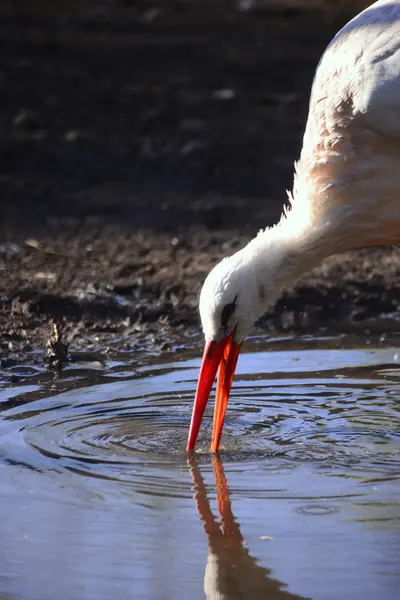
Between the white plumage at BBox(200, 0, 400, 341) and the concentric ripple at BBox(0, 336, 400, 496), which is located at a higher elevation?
the white plumage at BBox(200, 0, 400, 341)

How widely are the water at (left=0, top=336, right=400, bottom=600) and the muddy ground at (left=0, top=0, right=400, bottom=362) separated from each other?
3.13 feet

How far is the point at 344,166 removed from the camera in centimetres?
573

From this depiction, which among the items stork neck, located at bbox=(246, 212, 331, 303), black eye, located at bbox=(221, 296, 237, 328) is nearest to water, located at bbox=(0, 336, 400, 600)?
black eye, located at bbox=(221, 296, 237, 328)

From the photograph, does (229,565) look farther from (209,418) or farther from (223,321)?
(209,418)

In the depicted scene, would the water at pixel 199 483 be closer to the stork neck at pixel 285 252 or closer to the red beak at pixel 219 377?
the red beak at pixel 219 377

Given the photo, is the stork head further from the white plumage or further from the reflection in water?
the reflection in water

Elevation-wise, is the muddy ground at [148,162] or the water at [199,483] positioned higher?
the muddy ground at [148,162]

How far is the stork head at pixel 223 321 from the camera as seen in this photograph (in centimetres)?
530

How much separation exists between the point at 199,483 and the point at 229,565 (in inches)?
28.8

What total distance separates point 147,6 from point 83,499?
9556 millimetres

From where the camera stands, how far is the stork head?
5.30 meters

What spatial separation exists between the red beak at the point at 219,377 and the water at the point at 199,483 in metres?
0.11

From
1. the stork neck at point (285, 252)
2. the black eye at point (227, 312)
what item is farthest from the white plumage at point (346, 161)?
the black eye at point (227, 312)

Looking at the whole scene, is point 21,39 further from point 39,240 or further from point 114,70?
point 39,240
